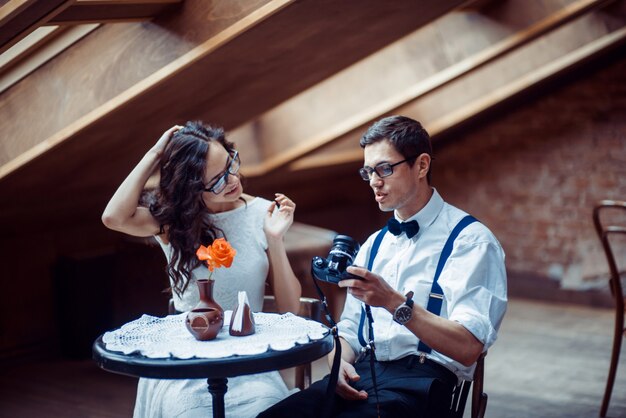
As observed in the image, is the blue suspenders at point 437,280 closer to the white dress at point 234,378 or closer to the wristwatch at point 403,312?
the wristwatch at point 403,312

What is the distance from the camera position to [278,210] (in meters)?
3.01

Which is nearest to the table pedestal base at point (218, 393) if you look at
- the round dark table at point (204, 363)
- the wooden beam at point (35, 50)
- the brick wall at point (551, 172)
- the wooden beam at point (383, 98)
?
the round dark table at point (204, 363)

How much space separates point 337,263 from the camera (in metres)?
2.36

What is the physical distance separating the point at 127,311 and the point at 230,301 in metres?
2.26

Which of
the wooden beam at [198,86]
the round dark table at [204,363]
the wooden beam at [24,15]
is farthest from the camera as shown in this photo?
the wooden beam at [198,86]

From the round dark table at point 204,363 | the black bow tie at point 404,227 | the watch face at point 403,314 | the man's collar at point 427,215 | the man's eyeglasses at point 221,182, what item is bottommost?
the round dark table at point 204,363

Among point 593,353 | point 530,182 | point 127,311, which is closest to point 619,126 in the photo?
point 530,182

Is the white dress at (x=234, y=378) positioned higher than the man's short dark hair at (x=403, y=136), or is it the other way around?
the man's short dark hair at (x=403, y=136)

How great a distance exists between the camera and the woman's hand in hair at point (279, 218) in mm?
2959

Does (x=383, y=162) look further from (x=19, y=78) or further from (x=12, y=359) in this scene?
(x=12, y=359)

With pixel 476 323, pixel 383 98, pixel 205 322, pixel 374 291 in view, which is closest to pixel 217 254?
pixel 205 322

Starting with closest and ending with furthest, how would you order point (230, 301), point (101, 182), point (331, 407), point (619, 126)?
point (331, 407) < point (230, 301) < point (101, 182) < point (619, 126)

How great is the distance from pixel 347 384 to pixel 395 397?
0.56ft

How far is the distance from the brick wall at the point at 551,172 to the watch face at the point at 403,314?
433cm
